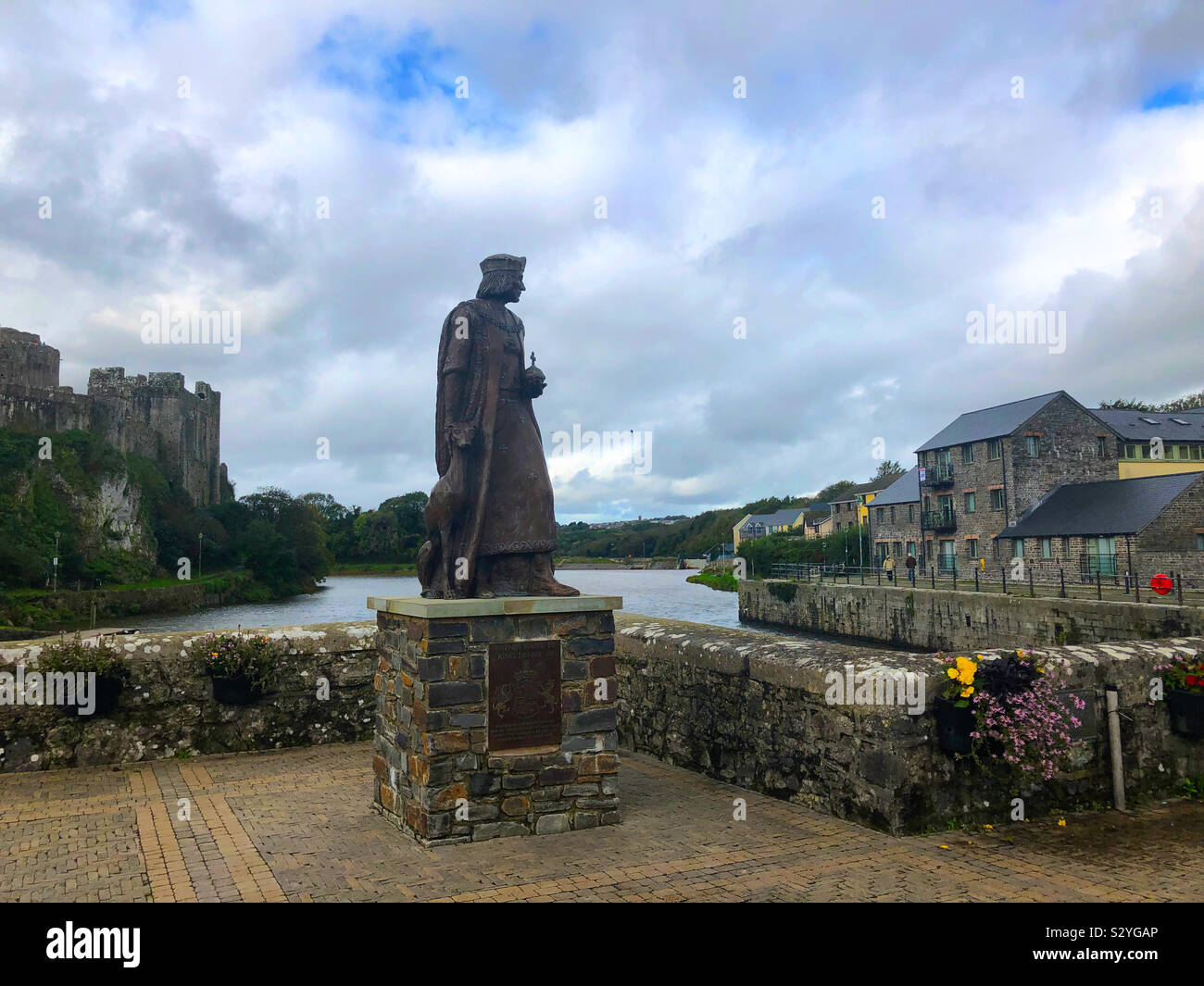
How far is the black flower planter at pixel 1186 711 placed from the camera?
632cm

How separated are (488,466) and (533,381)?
0.82 meters

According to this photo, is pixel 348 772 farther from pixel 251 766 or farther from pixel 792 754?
pixel 792 754

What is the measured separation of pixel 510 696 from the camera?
5.70 metres

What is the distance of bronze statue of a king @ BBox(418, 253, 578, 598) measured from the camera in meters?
6.26

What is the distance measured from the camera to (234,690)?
312 inches

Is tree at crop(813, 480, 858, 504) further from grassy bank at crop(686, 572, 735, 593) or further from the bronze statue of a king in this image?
the bronze statue of a king

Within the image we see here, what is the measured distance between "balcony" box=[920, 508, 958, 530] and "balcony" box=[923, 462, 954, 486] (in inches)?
59.8

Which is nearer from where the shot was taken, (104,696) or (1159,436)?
(104,696)

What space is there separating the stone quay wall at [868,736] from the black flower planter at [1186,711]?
0.27 feet

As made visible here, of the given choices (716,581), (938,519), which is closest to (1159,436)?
(938,519)

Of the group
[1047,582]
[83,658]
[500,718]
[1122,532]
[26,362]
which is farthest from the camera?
[26,362]

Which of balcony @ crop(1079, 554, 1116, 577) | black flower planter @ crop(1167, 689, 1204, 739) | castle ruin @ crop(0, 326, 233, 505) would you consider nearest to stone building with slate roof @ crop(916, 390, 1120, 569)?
balcony @ crop(1079, 554, 1116, 577)

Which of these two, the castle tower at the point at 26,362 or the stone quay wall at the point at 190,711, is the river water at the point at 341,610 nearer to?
the castle tower at the point at 26,362

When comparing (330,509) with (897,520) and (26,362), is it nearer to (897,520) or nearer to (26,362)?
(26,362)
